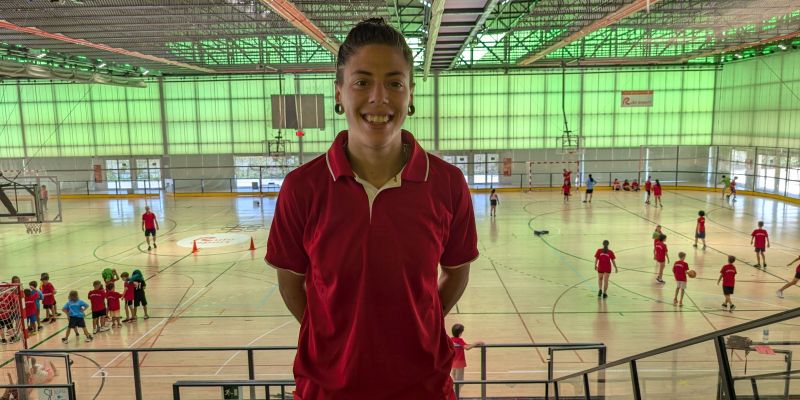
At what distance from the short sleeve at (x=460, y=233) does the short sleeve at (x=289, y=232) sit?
570mm

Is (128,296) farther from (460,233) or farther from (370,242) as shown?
(370,242)

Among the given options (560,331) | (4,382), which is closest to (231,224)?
(4,382)

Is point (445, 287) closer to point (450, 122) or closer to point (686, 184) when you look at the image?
point (450, 122)

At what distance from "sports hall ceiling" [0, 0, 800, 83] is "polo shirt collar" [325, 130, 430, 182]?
600 inches

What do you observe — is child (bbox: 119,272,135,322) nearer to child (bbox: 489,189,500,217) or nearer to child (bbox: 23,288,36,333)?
child (bbox: 23,288,36,333)

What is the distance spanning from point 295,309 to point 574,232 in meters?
25.4

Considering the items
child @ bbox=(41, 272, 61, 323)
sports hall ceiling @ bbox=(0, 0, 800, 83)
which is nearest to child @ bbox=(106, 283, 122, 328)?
child @ bbox=(41, 272, 61, 323)

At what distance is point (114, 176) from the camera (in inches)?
1747

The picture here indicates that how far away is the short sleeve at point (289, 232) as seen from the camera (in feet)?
6.47

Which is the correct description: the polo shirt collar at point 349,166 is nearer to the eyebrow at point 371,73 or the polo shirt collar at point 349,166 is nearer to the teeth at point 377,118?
the teeth at point 377,118

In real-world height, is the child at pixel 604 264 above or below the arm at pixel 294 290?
below

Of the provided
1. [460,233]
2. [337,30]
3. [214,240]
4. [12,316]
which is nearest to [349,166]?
[460,233]

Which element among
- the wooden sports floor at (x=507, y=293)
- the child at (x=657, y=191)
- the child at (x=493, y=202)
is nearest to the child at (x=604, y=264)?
the wooden sports floor at (x=507, y=293)

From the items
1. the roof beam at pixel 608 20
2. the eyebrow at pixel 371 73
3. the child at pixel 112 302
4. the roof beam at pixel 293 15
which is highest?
the roof beam at pixel 608 20
